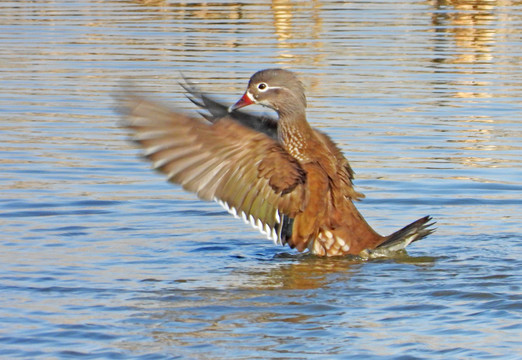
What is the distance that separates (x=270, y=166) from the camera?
8.12 meters

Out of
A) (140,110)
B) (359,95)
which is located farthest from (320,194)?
(359,95)

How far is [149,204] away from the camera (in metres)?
10.3

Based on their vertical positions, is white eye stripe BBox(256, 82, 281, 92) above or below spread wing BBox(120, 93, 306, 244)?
above

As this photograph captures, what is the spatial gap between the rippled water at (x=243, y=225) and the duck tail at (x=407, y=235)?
0.16 metres

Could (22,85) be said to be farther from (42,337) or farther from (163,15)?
(42,337)

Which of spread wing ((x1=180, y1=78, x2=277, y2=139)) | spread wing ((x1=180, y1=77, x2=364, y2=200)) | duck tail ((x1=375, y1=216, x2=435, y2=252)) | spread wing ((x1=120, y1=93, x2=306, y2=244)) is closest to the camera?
spread wing ((x1=120, y1=93, x2=306, y2=244))

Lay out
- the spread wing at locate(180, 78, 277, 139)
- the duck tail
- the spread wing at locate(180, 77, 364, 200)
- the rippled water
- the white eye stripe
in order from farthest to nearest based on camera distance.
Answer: the spread wing at locate(180, 78, 277, 139), the spread wing at locate(180, 77, 364, 200), the white eye stripe, the duck tail, the rippled water

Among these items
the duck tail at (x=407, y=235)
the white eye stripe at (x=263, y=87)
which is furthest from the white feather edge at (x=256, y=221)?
the white eye stripe at (x=263, y=87)

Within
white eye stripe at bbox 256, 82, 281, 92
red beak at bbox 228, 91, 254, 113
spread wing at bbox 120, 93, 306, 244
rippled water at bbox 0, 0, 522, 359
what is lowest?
rippled water at bbox 0, 0, 522, 359

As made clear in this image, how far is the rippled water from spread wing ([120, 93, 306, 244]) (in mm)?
520

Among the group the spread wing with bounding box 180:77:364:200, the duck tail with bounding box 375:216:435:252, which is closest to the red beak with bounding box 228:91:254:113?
the spread wing with bounding box 180:77:364:200

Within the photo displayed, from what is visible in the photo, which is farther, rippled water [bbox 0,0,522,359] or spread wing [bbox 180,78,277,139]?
spread wing [bbox 180,78,277,139]

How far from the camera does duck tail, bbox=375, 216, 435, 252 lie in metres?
8.08

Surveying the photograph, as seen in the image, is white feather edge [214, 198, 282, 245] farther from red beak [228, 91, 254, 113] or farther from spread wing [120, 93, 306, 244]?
red beak [228, 91, 254, 113]
